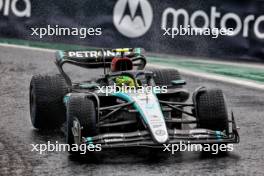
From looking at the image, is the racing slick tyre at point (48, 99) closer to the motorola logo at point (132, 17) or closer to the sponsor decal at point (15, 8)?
the motorola logo at point (132, 17)

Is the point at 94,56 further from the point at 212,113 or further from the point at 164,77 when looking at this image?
the point at 212,113

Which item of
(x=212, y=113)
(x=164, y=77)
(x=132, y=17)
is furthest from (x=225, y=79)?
(x=212, y=113)

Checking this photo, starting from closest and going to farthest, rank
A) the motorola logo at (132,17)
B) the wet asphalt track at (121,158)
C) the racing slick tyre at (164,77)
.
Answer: the wet asphalt track at (121,158) → the racing slick tyre at (164,77) → the motorola logo at (132,17)

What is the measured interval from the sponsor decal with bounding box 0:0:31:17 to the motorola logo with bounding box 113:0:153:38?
2.12 meters

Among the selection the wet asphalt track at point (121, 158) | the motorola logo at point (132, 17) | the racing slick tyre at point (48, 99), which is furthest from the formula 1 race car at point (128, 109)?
the motorola logo at point (132, 17)

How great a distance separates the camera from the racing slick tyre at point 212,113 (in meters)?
9.44

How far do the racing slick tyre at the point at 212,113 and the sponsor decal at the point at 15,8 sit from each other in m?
9.68

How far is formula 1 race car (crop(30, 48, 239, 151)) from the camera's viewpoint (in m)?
8.91

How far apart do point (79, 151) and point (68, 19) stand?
966cm

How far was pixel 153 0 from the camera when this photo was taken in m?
17.5

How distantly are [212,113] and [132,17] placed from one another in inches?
327

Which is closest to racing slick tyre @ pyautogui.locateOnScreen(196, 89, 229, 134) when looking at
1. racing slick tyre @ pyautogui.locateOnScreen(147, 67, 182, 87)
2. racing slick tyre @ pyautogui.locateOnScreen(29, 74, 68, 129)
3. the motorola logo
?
racing slick tyre @ pyautogui.locateOnScreen(147, 67, 182, 87)

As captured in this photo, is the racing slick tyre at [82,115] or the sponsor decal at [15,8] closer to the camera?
the racing slick tyre at [82,115]

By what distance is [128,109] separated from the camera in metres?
9.45
